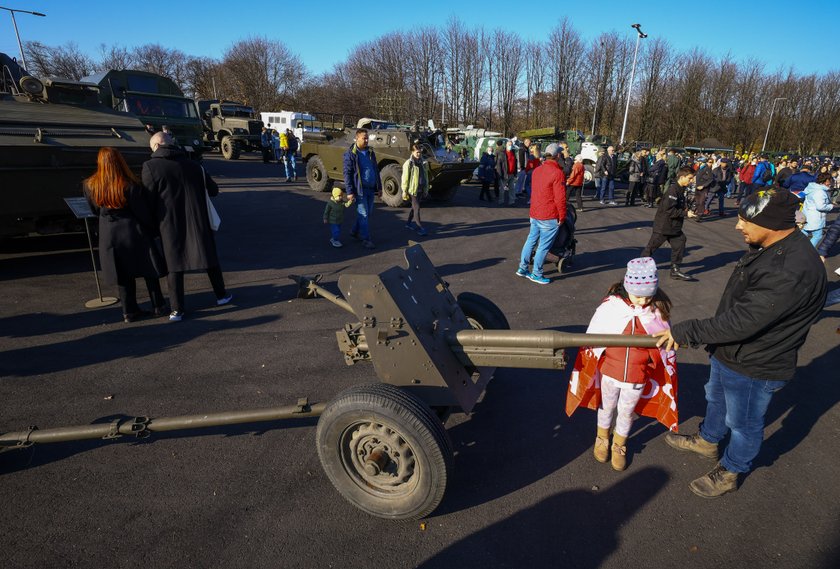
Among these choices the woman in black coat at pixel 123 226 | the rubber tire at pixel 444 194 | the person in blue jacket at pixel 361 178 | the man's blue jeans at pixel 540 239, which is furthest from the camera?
the rubber tire at pixel 444 194

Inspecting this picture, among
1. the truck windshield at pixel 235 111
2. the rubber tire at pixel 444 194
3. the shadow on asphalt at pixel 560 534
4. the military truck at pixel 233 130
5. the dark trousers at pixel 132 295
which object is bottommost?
the shadow on asphalt at pixel 560 534

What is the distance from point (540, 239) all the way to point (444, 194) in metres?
7.69

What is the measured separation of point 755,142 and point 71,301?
62.4 meters

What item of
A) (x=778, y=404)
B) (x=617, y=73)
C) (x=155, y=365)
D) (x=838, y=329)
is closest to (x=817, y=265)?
(x=778, y=404)

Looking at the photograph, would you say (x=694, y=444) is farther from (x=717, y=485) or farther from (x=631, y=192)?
(x=631, y=192)

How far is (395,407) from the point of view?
2.27 metres

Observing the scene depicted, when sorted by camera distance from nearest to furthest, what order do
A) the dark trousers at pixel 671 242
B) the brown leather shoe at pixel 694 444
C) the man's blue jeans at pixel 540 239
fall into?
the brown leather shoe at pixel 694 444
the man's blue jeans at pixel 540 239
the dark trousers at pixel 671 242

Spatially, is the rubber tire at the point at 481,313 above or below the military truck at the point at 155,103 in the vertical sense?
below

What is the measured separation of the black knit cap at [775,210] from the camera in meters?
2.33

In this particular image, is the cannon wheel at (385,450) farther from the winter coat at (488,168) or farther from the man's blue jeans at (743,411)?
the winter coat at (488,168)

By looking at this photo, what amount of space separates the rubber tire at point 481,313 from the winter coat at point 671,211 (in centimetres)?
434

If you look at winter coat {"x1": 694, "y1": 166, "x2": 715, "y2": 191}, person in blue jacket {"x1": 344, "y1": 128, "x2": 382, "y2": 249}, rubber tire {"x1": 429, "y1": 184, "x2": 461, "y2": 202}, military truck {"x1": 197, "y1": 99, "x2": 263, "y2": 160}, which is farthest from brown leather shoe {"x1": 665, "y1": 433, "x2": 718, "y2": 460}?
military truck {"x1": 197, "y1": 99, "x2": 263, "y2": 160}

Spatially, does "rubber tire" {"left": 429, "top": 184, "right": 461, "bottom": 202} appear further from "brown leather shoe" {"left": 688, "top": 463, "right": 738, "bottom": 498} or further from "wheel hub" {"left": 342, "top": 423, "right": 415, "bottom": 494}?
"wheel hub" {"left": 342, "top": 423, "right": 415, "bottom": 494}

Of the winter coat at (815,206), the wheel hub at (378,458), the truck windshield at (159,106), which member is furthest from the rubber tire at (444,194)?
the wheel hub at (378,458)
